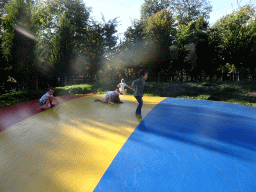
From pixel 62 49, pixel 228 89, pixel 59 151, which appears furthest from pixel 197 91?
pixel 62 49

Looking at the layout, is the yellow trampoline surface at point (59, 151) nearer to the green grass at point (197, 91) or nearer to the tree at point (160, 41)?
the green grass at point (197, 91)

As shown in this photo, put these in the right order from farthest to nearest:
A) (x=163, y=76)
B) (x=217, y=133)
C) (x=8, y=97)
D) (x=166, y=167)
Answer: (x=163, y=76), (x=8, y=97), (x=217, y=133), (x=166, y=167)

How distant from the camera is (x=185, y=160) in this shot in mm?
2754

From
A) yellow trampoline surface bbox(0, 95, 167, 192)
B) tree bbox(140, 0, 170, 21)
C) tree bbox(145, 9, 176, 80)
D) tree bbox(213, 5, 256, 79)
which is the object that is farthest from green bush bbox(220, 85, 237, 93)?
tree bbox(140, 0, 170, 21)

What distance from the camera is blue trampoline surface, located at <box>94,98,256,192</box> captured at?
219 centimetres

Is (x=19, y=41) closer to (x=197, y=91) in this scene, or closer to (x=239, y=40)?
(x=197, y=91)

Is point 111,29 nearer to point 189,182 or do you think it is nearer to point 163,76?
point 163,76

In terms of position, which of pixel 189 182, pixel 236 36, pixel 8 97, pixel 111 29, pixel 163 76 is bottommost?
pixel 189 182

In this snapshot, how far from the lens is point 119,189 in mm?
2082

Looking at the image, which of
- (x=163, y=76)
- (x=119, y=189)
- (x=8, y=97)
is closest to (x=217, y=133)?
(x=119, y=189)

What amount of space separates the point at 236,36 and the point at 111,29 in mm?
13822

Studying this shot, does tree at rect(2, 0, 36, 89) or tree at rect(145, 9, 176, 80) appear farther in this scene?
tree at rect(145, 9, 176, 80)

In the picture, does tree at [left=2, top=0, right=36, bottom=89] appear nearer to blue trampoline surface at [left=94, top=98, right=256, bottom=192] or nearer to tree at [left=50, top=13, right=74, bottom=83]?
tree at [left=50, top=13, right=74, bottom=83]

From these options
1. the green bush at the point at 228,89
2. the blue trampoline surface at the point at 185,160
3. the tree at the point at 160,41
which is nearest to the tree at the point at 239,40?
the green bush at the point at 228,89
